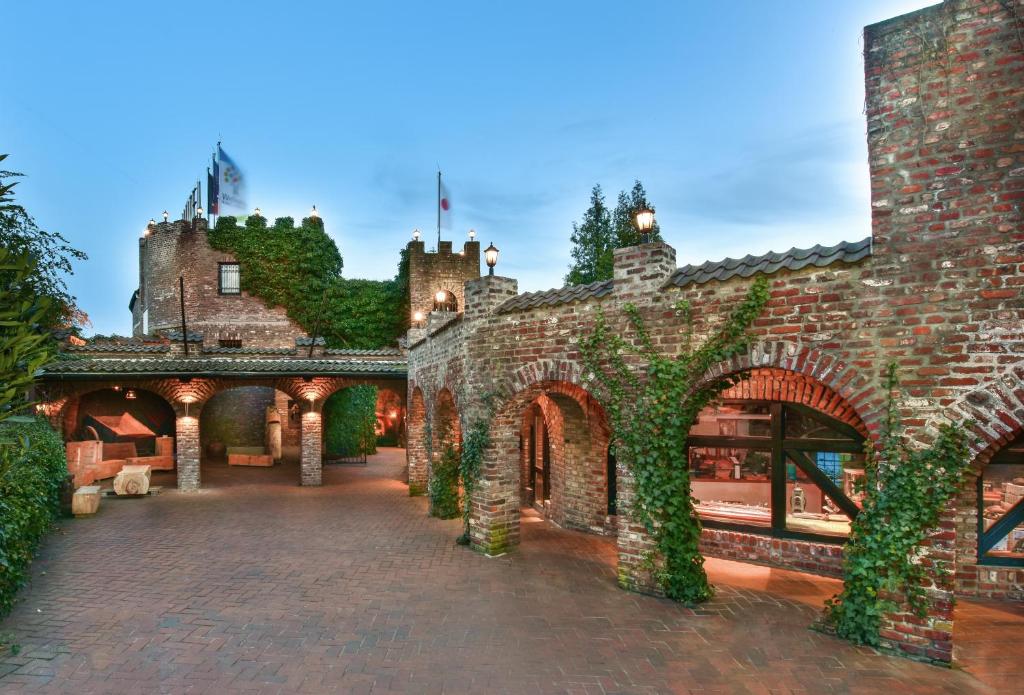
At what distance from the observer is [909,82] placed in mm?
4691

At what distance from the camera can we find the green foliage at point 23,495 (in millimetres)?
5414

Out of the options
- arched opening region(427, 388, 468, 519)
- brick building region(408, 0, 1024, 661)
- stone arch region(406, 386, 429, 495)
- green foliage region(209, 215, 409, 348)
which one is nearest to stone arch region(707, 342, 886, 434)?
brick building region(408, 0, 1024, 661)

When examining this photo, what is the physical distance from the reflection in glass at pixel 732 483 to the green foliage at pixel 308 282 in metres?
17.5

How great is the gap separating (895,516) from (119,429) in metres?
20.6

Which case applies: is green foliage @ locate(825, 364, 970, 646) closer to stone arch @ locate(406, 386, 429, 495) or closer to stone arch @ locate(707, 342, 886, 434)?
stone arch @ locate(707, 342, 886, 434)

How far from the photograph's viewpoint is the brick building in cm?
434

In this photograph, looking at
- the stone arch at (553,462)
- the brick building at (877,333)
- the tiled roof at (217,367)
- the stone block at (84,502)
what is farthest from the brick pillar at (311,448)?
the brick building at (877,333)

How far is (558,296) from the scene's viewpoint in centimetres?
686

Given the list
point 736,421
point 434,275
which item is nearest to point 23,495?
point 736,421

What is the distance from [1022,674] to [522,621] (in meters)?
4.36

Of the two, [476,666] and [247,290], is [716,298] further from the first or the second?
[247,290]

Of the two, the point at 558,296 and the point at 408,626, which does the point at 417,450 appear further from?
the point at 408,626

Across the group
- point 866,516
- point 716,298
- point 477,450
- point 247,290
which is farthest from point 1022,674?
point 247,290

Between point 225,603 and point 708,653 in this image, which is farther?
point 225,603
